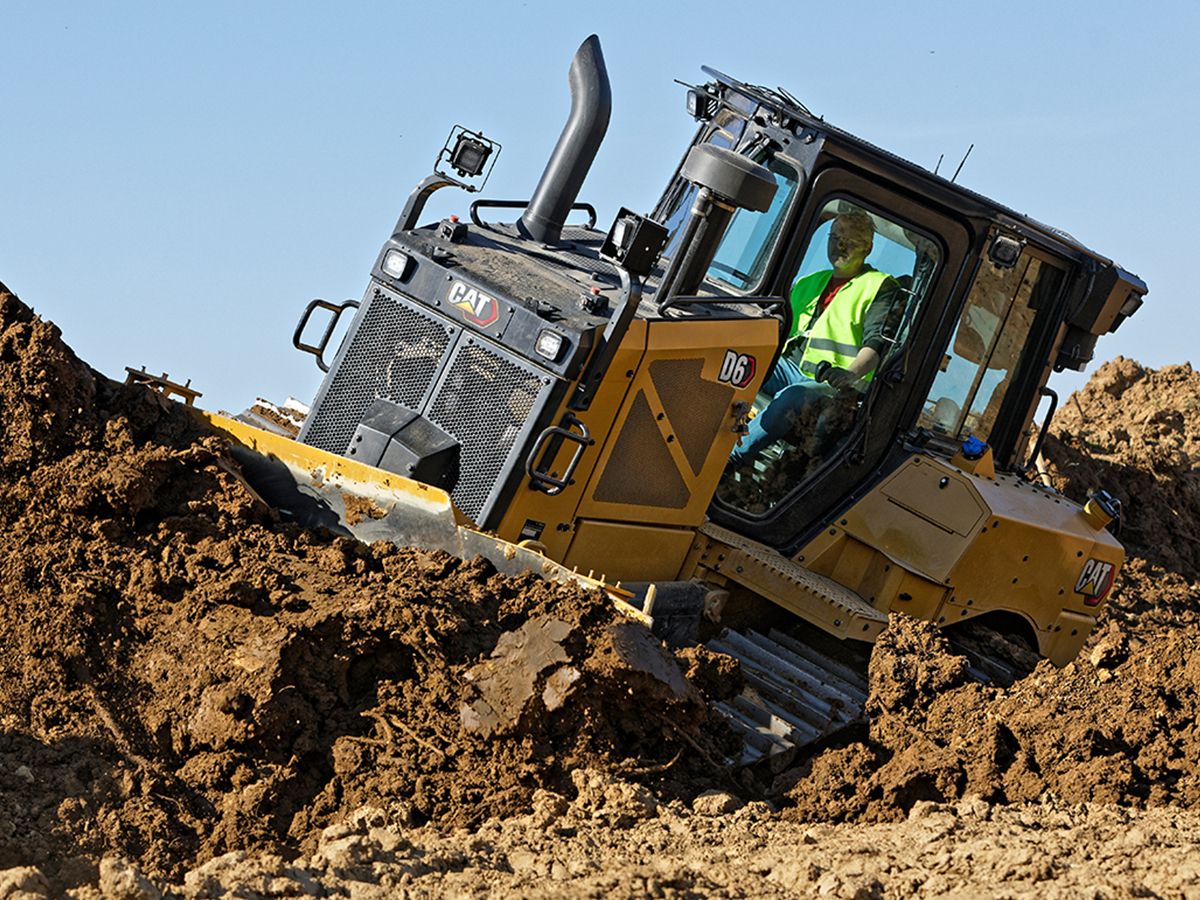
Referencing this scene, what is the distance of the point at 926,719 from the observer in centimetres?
695

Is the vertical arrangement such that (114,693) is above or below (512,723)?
below

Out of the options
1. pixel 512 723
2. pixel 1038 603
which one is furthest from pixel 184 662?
pixel 1038 603

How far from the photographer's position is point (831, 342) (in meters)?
8.23

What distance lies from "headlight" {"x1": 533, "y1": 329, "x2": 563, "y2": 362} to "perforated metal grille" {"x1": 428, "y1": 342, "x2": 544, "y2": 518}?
0.11 metres

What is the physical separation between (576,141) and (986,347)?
8.15 feet

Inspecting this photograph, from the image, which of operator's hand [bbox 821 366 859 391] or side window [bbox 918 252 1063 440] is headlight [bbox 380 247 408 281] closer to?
operator's hand [bbox 821 366 859 391]

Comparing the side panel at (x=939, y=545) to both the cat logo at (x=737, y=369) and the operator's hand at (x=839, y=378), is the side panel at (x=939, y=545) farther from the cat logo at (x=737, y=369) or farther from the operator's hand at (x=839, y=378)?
the cat logo at (x=737, y=369)

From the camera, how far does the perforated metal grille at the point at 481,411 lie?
23.2 feet

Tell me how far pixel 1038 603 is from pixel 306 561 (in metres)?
4.08

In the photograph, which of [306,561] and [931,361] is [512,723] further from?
[931,361]

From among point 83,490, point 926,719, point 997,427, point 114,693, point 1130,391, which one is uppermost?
point 1130,391

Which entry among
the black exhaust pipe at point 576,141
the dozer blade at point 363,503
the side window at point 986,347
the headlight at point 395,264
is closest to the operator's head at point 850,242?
the side window at point 986,347

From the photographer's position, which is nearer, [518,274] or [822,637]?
[518,274]

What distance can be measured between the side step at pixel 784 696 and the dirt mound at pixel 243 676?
41cm
